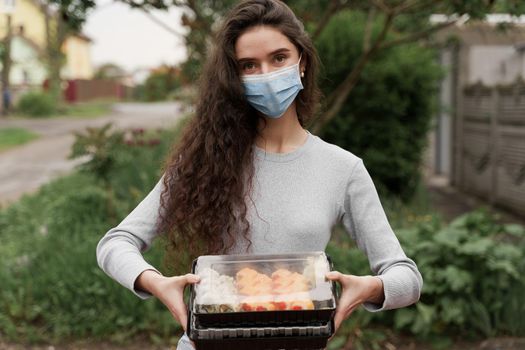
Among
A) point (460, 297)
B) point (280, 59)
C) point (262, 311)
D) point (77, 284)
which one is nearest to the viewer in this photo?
Result: point (262, 311)

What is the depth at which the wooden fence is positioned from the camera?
873cm

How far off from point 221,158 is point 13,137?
19.2m

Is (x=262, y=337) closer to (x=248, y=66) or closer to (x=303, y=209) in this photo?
(x=303, y=209)

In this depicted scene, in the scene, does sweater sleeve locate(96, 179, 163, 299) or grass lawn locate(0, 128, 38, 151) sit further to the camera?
grass lawn locate(0, 128, 38, 151)

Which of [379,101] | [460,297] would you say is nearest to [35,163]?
[379,101]

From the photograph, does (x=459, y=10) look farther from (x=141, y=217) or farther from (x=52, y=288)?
(x=141, y=217)

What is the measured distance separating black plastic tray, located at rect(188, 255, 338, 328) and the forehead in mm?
692

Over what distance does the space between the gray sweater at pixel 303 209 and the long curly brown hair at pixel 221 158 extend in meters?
0.04

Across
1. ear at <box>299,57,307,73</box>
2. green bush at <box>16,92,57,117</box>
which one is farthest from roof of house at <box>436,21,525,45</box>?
green bush at <box>16,92,57,117</box>

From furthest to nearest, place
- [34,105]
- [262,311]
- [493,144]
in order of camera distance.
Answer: [34,105], [493,144], [262,311]

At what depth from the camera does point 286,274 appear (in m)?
1.52

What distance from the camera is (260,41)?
180 centimetres

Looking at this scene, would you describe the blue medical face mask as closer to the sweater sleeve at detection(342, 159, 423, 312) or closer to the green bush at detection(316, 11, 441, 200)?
the sweater sleeve at detection(342, 159, 423, 312)

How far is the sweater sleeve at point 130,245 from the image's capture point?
1.64m
